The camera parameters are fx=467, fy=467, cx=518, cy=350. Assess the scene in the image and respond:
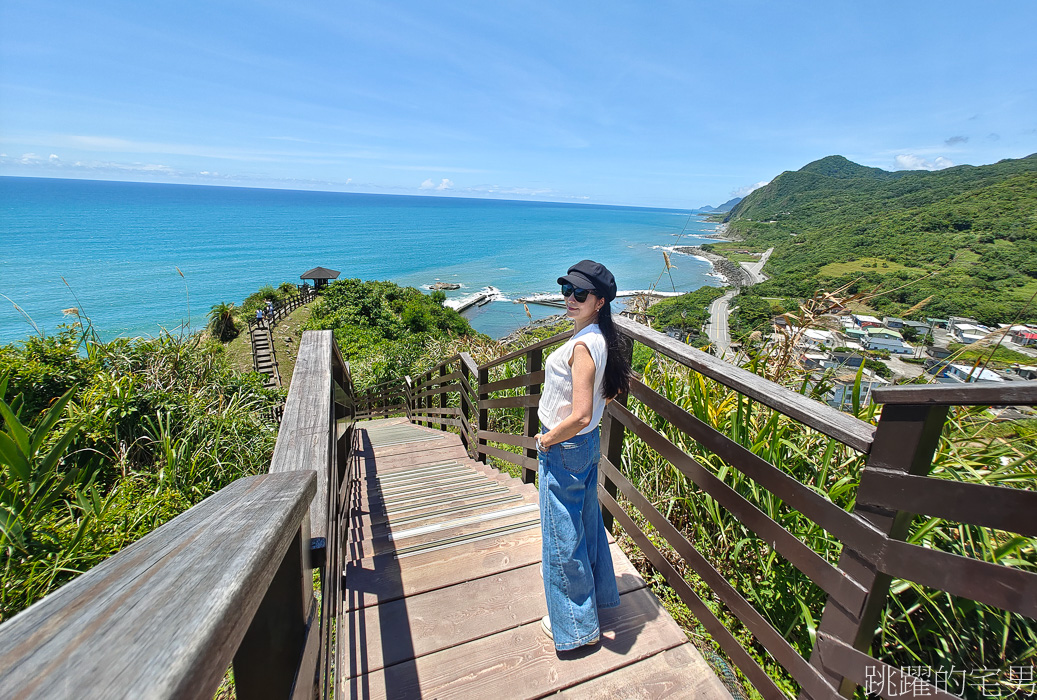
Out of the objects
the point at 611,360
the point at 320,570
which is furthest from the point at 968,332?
the point at 320,570

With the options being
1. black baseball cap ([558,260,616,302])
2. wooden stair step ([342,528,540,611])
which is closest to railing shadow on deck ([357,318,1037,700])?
black baseball cap ([558,260,616,302])

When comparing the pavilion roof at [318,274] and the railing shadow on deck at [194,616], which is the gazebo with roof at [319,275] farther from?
the railing shadow on deck at [194,616]

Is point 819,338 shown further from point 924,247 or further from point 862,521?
point 924,247

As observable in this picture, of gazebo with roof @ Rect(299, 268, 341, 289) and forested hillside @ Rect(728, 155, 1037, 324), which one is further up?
forested hillside @ Rect(728, 155, 1037, 324)

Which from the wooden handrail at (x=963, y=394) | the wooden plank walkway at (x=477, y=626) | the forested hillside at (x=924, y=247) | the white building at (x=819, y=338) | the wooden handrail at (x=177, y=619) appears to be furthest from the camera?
the forested hillside at (x=924, y=247)

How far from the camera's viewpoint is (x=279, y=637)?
874 mm

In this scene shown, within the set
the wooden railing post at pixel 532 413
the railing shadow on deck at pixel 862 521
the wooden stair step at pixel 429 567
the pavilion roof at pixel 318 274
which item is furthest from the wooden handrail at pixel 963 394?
the pavilion roof at pixel 318 274

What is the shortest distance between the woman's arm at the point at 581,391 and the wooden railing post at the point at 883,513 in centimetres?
85

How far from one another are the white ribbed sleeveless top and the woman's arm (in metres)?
0.02

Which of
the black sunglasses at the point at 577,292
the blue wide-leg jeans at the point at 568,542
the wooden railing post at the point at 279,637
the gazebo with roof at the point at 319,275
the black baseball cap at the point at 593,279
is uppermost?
the black baseball cap at the point at 593,279

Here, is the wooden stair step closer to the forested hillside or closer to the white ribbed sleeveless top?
the white ribbed sleeveless top

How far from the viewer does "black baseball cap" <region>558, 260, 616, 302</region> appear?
182cm

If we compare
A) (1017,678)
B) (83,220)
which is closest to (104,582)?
(1017,678)

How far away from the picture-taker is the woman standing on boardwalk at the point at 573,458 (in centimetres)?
184
